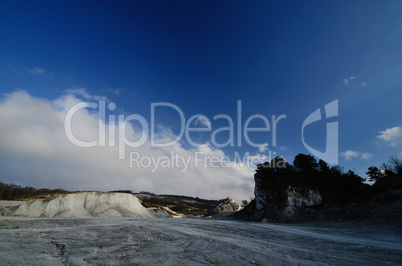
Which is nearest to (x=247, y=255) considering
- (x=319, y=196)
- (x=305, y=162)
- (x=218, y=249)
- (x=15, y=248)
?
(x=218, y=249)

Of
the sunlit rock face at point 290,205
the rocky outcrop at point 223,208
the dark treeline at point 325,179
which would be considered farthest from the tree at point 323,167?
the rocky outcrop at point 223,208

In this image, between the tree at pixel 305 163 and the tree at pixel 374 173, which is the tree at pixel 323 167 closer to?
the tree at pixel 305 163

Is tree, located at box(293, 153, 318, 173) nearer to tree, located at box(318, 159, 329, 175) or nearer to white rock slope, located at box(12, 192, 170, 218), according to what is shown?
tree, located at box(318, 159, 329, 175)

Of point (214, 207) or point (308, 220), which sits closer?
point (308, 220)

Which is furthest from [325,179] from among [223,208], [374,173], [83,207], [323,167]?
[83,207]

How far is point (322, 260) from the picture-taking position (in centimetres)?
828

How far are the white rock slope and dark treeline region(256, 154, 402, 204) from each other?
35.1 m

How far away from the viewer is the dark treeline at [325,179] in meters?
33.2

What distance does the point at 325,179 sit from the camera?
38938mm

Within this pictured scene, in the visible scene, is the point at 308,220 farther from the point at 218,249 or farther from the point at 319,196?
the point at 218,249

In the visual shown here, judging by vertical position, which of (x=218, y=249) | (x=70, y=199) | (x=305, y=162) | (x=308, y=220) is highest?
(x=305, y=162)

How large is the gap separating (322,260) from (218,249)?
5.04m

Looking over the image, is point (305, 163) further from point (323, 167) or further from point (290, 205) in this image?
point (290, 205)

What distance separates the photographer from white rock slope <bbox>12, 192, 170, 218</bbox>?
1303 inches
